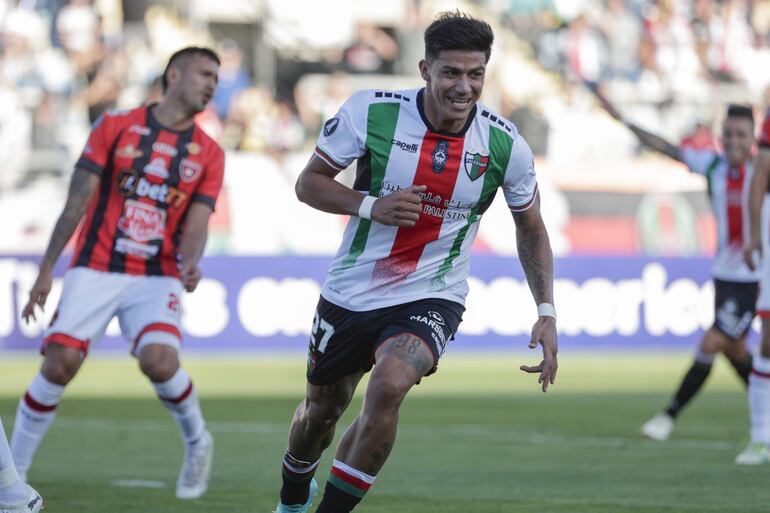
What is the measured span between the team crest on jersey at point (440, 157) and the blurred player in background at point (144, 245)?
Answer: 8.40 ft

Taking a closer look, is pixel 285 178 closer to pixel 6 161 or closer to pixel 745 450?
pixel 6 161

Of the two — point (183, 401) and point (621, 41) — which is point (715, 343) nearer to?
point (183, 401)

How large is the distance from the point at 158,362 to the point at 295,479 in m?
1.70

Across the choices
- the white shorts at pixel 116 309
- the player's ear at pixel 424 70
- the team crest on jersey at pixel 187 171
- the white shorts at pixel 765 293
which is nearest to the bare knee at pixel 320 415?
the player's ear at pixel 424 70

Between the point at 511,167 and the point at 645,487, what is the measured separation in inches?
115

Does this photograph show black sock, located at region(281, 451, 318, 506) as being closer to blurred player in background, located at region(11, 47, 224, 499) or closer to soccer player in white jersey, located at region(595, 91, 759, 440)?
blurred player in background, located at region(11, 47, 224, 499)

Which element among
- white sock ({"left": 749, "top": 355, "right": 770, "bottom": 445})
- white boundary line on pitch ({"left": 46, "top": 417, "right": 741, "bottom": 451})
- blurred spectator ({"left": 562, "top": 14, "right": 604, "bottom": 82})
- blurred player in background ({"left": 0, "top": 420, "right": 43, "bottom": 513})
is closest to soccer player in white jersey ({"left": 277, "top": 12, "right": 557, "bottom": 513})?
blurred player in background ({"left": 0, "top": 420, "right": 43, "bottom": 513})

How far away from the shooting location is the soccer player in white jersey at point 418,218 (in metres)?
6.12

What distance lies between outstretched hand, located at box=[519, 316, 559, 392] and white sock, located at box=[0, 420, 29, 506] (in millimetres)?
2205

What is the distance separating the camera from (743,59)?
2981 cm

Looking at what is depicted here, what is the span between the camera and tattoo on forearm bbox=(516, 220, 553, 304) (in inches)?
256

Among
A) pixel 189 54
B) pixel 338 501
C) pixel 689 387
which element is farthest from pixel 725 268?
pixel 338 501

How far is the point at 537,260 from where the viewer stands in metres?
6.55

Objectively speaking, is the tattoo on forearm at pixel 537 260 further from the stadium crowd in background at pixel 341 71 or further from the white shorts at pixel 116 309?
the stadium crowd in background at pixel 341 71
